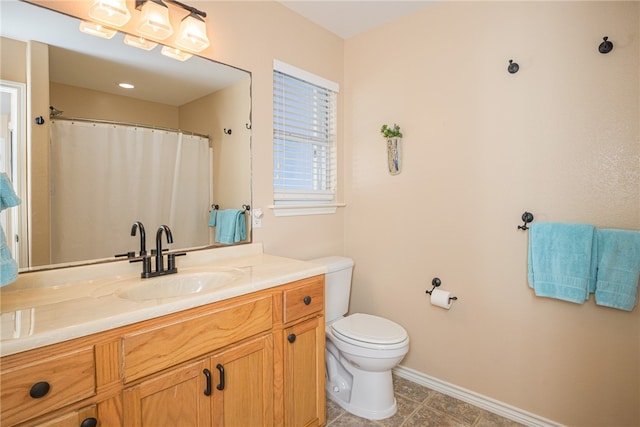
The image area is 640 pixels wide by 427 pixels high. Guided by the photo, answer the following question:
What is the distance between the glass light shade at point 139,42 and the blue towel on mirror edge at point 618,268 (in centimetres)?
233

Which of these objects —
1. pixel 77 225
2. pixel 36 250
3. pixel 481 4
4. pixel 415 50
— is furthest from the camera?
pixel 415 50

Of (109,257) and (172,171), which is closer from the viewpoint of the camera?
(109,257)

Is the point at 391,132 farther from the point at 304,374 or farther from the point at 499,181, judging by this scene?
the point at 304,374

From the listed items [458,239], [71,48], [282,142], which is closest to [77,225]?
[71,48]

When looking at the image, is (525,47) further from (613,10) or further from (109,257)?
(109,257)

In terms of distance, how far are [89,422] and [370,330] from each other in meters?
1.38

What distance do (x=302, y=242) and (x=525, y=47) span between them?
5.78ft

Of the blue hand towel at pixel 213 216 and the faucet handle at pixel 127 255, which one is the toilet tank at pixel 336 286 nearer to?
the blue hand towel at pixel 213 216

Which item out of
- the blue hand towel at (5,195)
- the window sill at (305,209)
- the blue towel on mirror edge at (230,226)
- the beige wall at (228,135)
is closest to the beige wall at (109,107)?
the beige wall at (228,135)

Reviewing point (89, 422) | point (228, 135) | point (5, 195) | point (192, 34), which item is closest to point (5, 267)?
point (5, 195)

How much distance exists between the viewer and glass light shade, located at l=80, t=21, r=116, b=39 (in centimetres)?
136

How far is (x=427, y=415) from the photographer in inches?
73.0

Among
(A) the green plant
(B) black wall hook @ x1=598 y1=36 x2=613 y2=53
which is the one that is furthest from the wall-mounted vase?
(B) black wall hook @ x1=598 y1=36 x2=613 y2=53

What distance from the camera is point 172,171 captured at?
1679 millimetres
